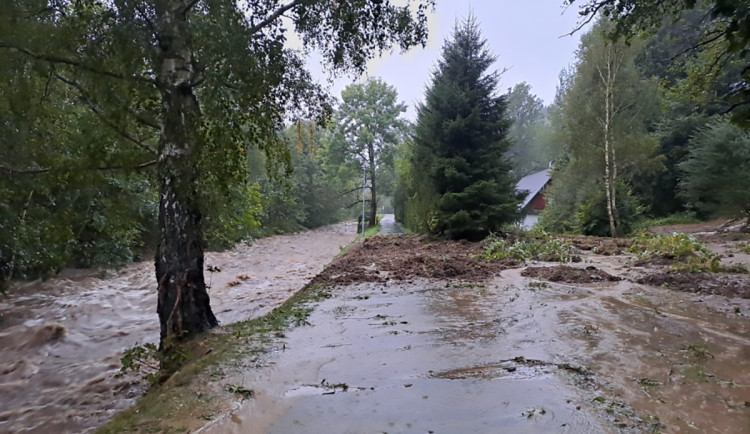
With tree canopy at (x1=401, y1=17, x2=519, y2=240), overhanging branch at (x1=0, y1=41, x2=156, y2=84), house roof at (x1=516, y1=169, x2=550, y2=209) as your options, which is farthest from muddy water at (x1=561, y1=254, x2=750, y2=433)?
house roof at (x1=516, y1=169, x2=550, y2=209)

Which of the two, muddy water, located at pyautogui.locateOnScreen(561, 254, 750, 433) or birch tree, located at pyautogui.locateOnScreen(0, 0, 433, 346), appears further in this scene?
birch tree, located at pyautogui.locateOnScreen(0, 0, 433, 346)

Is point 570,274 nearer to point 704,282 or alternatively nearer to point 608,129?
point 704,282

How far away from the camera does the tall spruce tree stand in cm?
1407

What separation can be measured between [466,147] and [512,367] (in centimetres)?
1233

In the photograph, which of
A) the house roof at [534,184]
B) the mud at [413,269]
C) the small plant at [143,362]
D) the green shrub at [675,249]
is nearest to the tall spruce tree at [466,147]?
the mud at [413,269]

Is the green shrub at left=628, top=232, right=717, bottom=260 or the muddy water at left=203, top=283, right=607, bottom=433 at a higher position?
the green shrub at left=628, top=232, right=717, bottom=260

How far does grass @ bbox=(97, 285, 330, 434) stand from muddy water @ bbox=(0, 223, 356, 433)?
0.81 m

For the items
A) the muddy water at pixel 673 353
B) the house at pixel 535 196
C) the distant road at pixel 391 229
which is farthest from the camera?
the house at pixel 535 196

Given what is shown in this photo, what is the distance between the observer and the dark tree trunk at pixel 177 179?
15.6ft

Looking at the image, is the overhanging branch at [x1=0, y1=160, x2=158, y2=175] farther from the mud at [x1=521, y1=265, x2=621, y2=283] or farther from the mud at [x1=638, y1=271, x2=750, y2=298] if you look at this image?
the mud at [x1=638, y1=271, x2=750, y2=298]

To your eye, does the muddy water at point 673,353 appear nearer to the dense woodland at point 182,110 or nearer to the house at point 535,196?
the dense woodland at point 182,110

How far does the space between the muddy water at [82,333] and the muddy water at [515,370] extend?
220cm

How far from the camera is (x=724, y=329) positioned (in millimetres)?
4188

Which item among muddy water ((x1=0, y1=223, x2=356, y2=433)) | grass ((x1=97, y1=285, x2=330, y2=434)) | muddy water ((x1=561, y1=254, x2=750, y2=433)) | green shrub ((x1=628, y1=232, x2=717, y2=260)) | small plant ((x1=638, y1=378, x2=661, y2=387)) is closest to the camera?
muddy water ((x1=561, y1=254, x2=750, y2=433))
